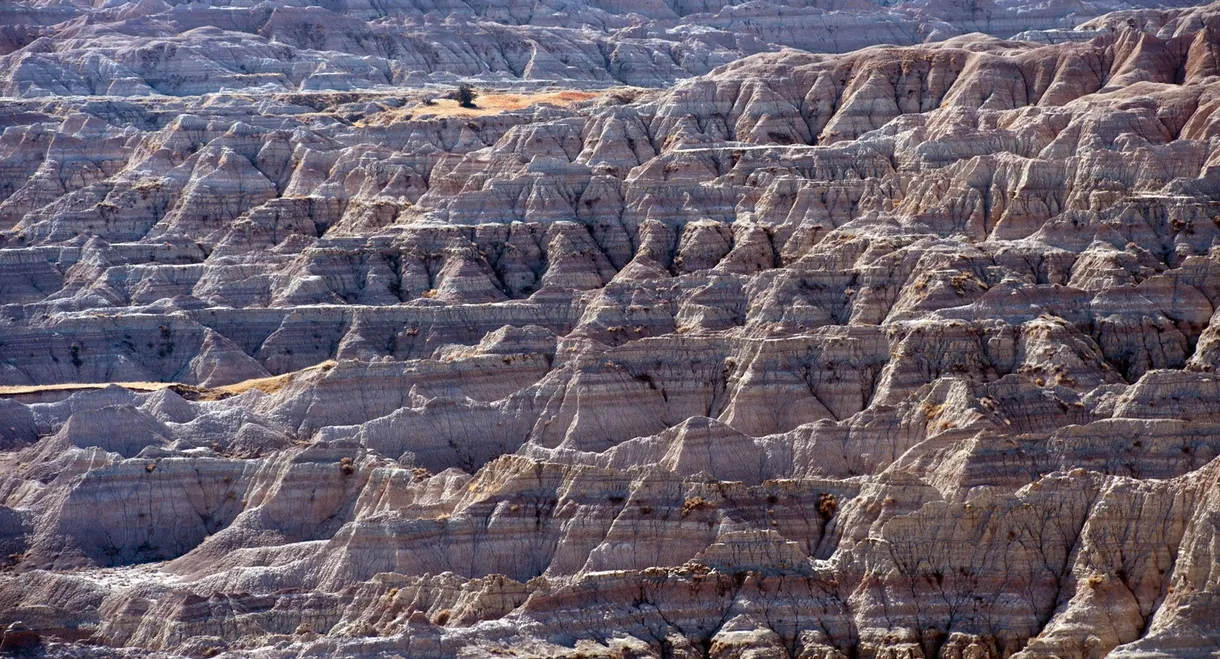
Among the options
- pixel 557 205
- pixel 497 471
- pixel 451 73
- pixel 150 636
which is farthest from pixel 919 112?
pixel 150 636

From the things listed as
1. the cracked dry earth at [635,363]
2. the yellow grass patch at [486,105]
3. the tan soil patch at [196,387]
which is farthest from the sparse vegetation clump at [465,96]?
the tan soil patch at [196,387]

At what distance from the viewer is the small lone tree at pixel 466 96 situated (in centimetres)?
16400

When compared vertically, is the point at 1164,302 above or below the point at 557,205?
above

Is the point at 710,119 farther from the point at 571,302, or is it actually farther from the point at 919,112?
the point at 571,302

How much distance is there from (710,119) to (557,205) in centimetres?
1896

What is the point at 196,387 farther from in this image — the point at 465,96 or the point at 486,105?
the point at 486,105

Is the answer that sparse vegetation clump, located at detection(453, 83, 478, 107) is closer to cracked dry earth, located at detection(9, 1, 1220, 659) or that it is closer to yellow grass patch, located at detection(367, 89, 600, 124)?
yellow grass patch, located at detection(367, 89, 600, 124)

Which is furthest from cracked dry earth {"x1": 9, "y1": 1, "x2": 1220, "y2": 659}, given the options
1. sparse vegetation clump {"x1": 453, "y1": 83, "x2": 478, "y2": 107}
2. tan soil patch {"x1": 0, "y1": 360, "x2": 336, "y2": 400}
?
sparse vegetation clump {"x1": 453, "y1": 83, "x2": 478, "y2": 107}

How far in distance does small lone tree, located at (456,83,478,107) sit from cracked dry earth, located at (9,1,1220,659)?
296 centimetres

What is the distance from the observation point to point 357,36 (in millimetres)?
193875

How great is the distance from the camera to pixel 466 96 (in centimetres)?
16488

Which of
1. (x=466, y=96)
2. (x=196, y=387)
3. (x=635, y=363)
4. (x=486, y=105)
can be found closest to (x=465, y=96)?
(x=466, y=96)

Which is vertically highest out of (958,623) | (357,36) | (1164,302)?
(958,623)

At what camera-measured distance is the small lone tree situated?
6457 inches
